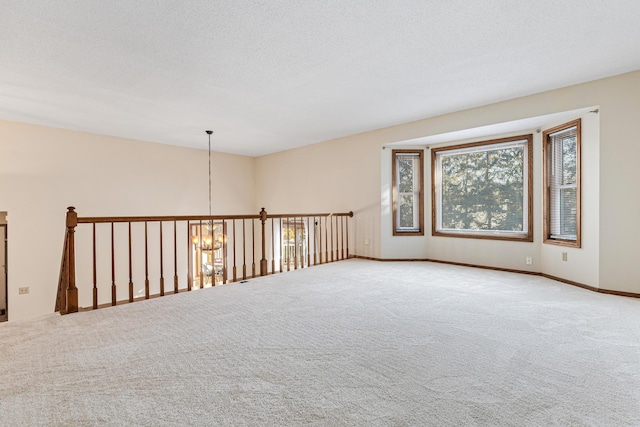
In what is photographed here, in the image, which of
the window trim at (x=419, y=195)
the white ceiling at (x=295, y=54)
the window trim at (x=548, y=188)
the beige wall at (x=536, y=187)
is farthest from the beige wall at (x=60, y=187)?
the window trim at (x=548, y=188)

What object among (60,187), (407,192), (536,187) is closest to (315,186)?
(407,192)

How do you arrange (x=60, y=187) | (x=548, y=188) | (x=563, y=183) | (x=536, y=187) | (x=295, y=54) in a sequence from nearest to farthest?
1. (x=295, y=54)
2. (x=563, y=183)
3. (x=548, y=188)
4. (x=536, y=187)
5. (x=60, y=187)

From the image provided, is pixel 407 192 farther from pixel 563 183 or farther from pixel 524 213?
pixel 563 183

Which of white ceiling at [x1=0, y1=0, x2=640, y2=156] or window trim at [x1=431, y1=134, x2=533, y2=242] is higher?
white ceiling at [x1=0, y1=0, x2=640, y2=156]

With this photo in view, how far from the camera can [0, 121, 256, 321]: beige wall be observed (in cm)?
490

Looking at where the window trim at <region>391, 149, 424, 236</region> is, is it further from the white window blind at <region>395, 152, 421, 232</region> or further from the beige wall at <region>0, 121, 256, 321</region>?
the beige wall at <region>0, 121, 256, 321</region>

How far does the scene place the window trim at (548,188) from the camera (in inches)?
150

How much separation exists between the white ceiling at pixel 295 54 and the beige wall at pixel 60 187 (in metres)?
0.69

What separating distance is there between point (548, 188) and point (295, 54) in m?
3.78

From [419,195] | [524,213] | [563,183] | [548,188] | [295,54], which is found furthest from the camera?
[419,195]

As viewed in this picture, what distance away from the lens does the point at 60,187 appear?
5.32 m

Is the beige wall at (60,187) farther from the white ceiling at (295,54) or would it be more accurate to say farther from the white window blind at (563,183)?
the white window blind at (563,183)

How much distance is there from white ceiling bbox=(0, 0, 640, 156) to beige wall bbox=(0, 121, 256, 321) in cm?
69

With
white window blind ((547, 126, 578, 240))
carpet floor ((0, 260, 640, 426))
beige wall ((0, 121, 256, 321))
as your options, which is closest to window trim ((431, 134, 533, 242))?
white window blind ((547, 126, 578, 240))
